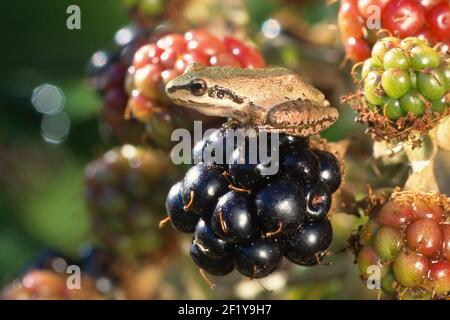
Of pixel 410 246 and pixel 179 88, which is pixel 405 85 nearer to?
pixel 410 246

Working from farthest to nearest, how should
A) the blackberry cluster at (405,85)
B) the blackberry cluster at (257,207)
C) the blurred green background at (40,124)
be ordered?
the blurred green background at (40,124) → the blackberry cluster at (405,85) → the blackberry cluster at (257,207)

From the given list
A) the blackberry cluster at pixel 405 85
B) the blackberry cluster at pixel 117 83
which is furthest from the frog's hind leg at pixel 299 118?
the blackberry cluster at pixel 117 83

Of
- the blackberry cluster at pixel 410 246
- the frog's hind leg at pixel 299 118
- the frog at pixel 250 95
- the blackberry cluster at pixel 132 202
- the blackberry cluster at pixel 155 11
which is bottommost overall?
the blackberry cluster at pixel 410 246

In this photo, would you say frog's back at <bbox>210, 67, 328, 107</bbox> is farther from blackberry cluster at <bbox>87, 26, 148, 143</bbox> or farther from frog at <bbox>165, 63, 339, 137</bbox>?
blackberry cluster at <bbox>87, 26, 148, 143</bbox>

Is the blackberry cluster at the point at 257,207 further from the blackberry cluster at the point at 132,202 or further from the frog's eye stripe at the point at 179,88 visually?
the blackberry cluster at the point at 132,202
